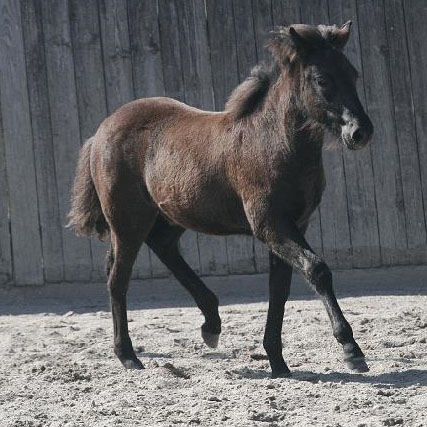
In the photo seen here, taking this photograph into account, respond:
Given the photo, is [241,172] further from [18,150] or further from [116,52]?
[18,150]

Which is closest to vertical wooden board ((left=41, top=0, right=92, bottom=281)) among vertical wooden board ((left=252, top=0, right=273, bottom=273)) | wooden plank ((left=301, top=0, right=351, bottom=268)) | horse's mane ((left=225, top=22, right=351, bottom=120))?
vertical wooden board ((left=252, top=0, right=273, bottom=273))

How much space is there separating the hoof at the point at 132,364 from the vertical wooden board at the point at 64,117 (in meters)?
2.61

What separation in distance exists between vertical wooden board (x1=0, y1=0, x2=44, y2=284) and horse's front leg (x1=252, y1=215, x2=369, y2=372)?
3645mm

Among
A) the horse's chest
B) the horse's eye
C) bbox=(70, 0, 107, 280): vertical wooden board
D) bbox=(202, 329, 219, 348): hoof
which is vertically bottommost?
bbox=(202, 329, 219, 348): hoof

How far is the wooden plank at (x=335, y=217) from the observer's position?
8523mm

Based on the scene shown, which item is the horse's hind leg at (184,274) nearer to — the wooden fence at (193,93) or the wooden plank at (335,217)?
the wooden fence at (193,93)

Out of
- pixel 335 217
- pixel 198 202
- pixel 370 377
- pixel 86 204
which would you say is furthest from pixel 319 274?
pixel 335 217

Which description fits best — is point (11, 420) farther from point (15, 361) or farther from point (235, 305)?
point (235, 305)

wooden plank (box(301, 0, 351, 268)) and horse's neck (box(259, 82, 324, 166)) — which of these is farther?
wooden plank (box(301, 0, 351, 268))

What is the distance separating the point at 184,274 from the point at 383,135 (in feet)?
8.91

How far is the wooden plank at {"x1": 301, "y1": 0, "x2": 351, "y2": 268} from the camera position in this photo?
8523 millimetres

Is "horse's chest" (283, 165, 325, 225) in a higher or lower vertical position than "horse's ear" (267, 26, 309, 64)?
lower

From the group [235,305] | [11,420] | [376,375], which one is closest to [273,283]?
[376,375]

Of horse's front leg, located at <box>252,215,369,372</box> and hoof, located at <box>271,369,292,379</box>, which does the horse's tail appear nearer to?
horse's front leg, located at <box>252,215,369,372</box>
